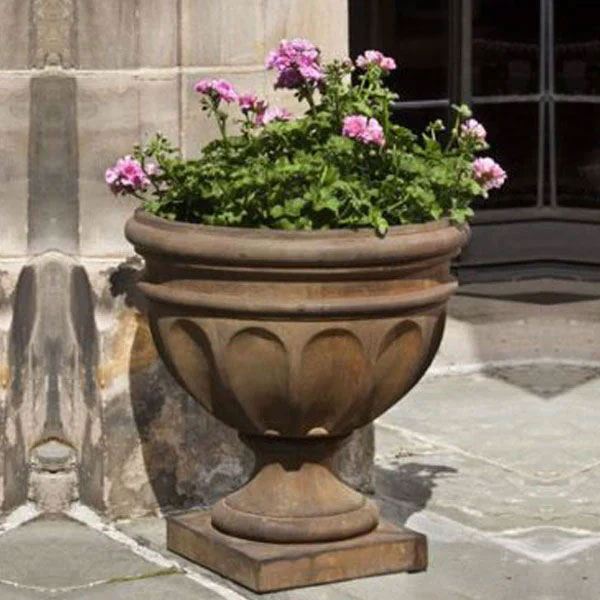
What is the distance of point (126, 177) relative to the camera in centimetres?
693

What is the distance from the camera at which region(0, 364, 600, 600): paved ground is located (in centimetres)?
682

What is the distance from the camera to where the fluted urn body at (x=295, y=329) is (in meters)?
6.52

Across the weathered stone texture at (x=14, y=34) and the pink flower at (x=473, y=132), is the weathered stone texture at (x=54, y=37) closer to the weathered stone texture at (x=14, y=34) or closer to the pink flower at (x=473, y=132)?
the weathered stone texture at (x=14, y=34)

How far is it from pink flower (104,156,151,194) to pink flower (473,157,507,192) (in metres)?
1.02

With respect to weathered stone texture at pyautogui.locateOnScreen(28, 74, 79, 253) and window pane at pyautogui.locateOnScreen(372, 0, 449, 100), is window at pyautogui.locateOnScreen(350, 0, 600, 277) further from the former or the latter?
weathered stone texture at pyautogui.locateOnScreen(28, 74, 79, 253)

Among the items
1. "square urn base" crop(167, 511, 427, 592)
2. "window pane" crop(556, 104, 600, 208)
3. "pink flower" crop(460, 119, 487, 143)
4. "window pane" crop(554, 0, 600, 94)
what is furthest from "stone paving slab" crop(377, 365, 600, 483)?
"window pane" crop(554, 0, 600, 94)

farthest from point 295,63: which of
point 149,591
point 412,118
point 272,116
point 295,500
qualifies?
point 412,118

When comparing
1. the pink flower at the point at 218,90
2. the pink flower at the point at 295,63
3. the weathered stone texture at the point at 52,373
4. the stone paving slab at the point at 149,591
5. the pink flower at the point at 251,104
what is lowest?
the stone paving slab at the point at 149,591

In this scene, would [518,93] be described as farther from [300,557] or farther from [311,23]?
[300,557]

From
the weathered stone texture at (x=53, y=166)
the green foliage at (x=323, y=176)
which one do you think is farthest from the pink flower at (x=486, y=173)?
the weathered stone texture at (x=53, y=166)

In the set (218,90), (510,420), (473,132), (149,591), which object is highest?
(218,90)

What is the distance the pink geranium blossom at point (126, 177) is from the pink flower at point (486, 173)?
1018 millimetres

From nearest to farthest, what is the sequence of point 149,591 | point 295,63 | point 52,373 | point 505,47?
point 149,591
point 295,63
point 52,373
point 505,47

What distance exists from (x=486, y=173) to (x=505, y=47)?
15.5ft
